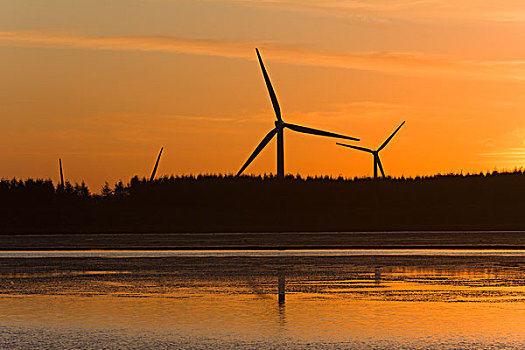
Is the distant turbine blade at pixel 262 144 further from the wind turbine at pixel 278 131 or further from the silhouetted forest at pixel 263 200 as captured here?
the silhouetted forest at pixel 263 200

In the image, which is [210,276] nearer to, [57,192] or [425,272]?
[425,272]

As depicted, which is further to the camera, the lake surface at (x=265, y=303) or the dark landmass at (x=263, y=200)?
the dark landmass at (x=263, y=200)

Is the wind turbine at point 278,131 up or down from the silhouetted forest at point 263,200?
up

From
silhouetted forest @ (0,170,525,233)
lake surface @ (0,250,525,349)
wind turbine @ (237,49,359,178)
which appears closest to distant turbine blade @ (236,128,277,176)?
wind turbine @ (237,49,359,178)

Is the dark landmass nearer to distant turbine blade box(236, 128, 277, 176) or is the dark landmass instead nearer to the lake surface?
distant turbine blade box(236, 128, 277, 176)

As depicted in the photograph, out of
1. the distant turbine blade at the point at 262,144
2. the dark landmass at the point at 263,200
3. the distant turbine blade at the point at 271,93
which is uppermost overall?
the distant turbine blade at the point at 271,93

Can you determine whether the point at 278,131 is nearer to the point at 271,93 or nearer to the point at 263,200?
the point at 271,93

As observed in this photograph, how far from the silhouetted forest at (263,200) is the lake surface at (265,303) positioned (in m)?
48.6

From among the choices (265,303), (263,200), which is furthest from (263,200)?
(265,303)

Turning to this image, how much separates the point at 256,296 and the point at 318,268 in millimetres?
7543

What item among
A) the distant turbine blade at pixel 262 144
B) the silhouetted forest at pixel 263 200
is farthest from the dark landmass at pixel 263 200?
the distant turbine blade at pixel 262 144

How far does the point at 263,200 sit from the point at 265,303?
213ft

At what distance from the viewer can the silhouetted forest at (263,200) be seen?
7831cm

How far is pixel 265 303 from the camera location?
715 inches
